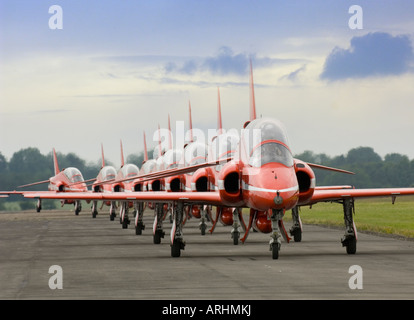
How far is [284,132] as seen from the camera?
770 inches

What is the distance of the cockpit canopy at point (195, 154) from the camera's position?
104ft

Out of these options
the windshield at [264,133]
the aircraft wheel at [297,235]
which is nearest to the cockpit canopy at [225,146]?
the aircraft wheel at [297,235]

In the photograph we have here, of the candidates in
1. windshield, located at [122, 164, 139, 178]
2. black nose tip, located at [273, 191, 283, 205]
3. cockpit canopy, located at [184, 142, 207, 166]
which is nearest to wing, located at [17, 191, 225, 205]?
black nose tip, located at [273, 191, 283, 205]

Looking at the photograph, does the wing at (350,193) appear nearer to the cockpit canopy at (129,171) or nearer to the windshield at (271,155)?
the windshield at (271,155)

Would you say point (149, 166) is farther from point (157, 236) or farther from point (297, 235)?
point (297, 235)

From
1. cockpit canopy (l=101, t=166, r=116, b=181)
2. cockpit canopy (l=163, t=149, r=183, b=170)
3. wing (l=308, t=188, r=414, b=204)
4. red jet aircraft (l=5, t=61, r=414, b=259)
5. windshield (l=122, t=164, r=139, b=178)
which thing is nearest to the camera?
red jet aircraft (l=5, t=61, r=414, b=259)

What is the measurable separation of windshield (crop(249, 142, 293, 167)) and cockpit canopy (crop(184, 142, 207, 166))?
1231 centimetres

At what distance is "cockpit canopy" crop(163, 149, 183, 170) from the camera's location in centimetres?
3625

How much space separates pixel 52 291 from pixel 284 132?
26.8ft

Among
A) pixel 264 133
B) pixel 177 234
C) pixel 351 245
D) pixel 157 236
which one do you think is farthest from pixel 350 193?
pixel 157 236

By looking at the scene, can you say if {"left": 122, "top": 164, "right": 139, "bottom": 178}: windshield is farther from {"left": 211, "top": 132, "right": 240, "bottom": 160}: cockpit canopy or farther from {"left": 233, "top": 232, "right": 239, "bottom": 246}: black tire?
{"left": 233, "top": 232, "right": 239, "bottom": 246}: black tire

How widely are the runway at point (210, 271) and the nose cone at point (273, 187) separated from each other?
1339 millimetres
